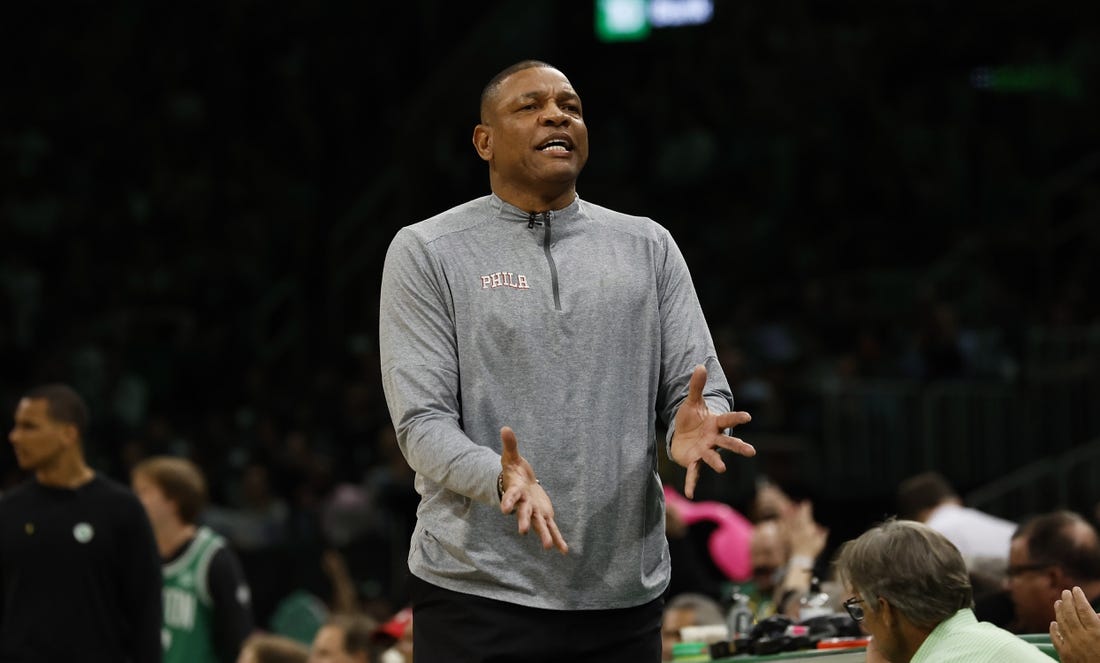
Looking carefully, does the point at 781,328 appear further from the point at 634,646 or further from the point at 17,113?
the point at 634,646

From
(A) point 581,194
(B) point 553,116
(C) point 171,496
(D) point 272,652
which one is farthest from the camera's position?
(A) point 581,194

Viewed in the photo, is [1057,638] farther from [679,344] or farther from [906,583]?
[679,344]

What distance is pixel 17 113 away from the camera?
51.3 ft

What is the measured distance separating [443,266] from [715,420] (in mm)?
589

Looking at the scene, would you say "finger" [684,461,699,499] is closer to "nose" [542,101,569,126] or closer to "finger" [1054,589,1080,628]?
"nose" [542,101,569,126]

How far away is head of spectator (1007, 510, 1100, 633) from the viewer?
5.10 m

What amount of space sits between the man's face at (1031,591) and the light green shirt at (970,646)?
1530 mm

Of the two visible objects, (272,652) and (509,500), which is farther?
(272,652)

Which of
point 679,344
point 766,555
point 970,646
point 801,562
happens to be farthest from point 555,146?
point 766,555

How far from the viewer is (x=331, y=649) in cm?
626

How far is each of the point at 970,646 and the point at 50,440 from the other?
3645 millimetres

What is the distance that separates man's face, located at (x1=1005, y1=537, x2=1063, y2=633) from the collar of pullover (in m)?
2.32

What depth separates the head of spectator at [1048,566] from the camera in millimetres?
5098

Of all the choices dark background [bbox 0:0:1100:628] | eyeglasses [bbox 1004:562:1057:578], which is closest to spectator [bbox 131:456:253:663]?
eyeglasses [bbox 1004:562:1057:578]
